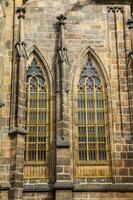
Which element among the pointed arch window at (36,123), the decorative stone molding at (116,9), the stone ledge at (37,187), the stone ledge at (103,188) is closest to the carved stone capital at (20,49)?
the pointed arch window at (36,123)

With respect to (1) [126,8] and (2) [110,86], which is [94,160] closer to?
(2) [110,86]

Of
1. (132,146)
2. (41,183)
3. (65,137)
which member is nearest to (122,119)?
(132,146)

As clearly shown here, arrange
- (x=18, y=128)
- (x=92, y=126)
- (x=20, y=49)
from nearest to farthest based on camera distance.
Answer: (x=18, y=128) → (x=92, y=126) → (x=20, y=49)

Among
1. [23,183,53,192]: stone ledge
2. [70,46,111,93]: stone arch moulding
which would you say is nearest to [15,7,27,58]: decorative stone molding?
[70,46,111,93]: stone arch moulding

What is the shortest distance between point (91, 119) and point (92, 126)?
0.28 meters

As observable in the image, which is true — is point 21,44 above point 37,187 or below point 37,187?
above

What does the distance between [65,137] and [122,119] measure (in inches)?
90.1

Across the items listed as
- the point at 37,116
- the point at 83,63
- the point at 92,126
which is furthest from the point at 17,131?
the point at 83,63

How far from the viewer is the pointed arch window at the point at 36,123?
14.5 metres

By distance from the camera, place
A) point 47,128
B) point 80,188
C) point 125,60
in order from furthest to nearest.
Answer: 1. point 125,60
2. point 47,128
3. point 80,188

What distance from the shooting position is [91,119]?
15234mm

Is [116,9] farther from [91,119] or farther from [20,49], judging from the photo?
[91,119]

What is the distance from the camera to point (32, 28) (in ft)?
53.7

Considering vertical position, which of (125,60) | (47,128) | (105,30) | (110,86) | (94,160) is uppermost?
(105,30)
